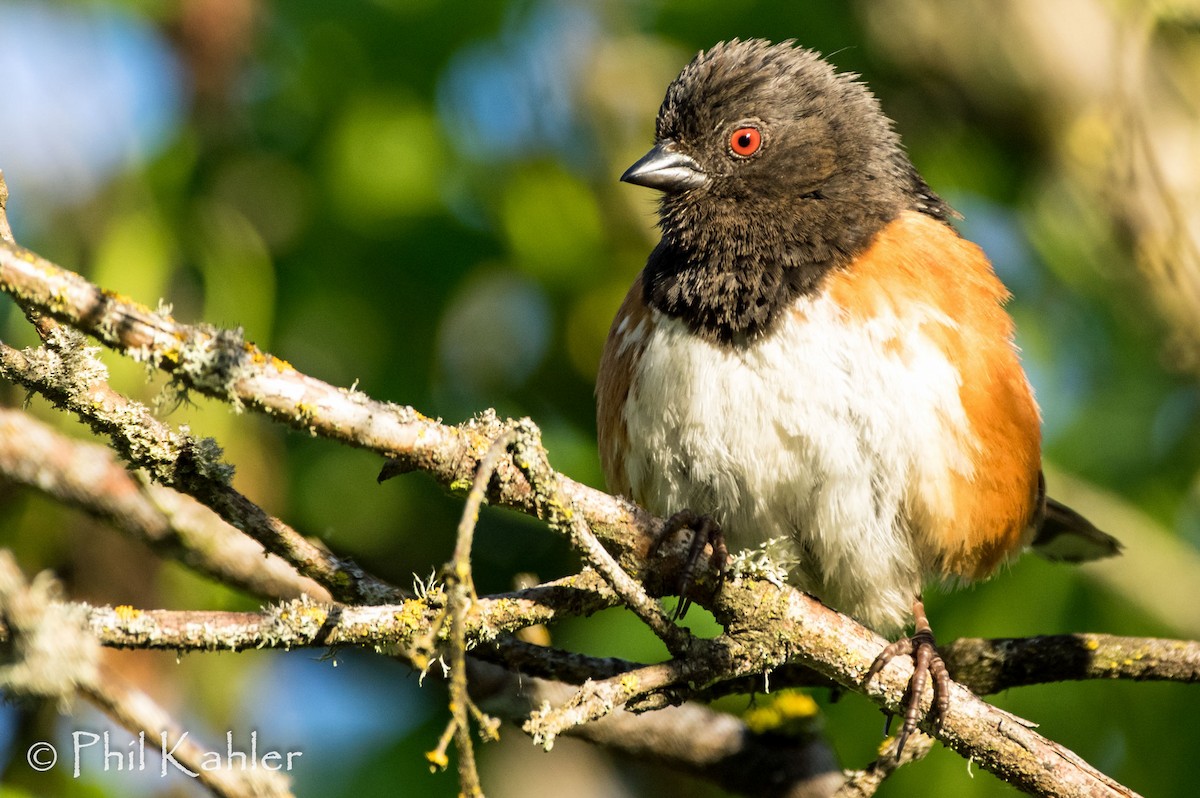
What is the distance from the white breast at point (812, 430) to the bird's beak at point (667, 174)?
35 cm

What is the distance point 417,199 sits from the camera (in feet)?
10.3

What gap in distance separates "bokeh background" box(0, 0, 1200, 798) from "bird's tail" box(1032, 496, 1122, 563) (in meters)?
0.05

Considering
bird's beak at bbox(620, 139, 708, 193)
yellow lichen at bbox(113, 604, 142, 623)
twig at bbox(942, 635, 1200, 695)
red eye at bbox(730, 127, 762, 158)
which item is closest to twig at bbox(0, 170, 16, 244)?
yellow lichen at bbox(113, 604, 142, 623)

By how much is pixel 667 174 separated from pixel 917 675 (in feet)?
4.06

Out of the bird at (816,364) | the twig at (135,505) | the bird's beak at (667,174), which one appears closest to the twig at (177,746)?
the twig at (135,505)

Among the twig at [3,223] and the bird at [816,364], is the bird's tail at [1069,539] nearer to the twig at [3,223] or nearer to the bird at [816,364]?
the bird at [816,364]

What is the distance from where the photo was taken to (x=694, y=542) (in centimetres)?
189

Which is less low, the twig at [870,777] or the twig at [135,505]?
the twig at [135,505]

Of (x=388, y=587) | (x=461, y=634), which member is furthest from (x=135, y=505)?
(x=461, y=634)

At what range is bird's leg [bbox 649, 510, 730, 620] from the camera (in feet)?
6.14

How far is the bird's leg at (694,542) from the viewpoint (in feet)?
6.14

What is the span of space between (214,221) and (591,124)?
1167 mm

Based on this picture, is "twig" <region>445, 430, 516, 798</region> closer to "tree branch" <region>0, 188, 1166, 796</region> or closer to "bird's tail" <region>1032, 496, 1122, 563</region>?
"tree branch" <region>0, 188, 1166, 796</region>

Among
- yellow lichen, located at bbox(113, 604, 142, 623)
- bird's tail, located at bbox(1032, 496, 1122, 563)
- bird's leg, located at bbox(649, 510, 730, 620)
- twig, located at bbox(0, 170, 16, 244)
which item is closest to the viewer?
twig, located at bbox(0, 170, 16, 244)
